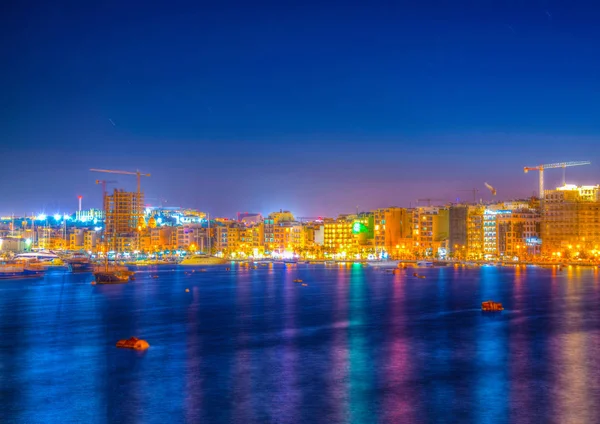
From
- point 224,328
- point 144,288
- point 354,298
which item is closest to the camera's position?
point 224,328

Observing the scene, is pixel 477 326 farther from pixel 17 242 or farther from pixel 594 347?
pixel 17 242

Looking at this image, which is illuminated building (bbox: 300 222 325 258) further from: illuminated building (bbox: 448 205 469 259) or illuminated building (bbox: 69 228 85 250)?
illuminated building (bbox: 69 228 85 250)

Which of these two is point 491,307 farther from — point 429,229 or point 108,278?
point 429,229

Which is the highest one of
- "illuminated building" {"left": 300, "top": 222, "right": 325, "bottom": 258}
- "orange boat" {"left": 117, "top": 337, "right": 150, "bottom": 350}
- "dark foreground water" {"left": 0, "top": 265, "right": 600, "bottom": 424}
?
"illuminated building" {"left": 300, "top": 222, "right": 325, "bottom": 258}

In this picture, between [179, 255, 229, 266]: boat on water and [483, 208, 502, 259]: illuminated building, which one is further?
[179, 255, 229, 266]: boat on water

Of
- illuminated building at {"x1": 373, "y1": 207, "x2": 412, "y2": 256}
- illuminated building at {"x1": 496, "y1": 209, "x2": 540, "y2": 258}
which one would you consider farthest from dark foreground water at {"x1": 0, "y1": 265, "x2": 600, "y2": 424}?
illuminated building at {"x1": 373, "y1": 207, "x2": 412, "y2": 256}

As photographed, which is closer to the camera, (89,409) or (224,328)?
(89,409)

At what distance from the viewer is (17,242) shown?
128125mm

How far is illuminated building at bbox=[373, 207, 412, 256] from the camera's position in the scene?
119m

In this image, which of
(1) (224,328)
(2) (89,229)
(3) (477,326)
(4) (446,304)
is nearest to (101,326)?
(1) (224,328)

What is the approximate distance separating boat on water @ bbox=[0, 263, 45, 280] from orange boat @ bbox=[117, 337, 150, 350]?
5532 centimetres

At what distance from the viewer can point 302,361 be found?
909 inches

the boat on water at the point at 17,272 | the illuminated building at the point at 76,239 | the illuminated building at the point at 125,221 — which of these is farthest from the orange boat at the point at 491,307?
the illuminated building at the point at 76,239

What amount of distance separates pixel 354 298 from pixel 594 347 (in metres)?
22.4
